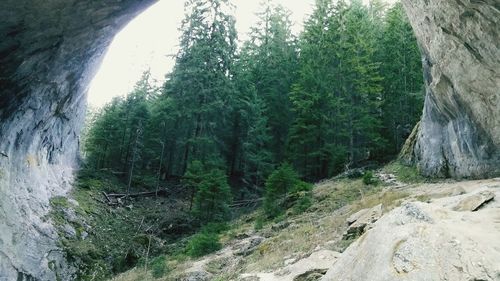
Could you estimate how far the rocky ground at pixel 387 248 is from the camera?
4461 mm

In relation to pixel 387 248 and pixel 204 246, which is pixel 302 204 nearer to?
pixel 204 246

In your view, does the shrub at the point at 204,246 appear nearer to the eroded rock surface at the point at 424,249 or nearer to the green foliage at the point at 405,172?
the eroded rock surface at the point at 424,249

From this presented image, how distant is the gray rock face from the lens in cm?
1091

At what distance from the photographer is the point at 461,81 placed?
13.1m

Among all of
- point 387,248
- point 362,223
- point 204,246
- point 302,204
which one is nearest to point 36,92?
point 204,246

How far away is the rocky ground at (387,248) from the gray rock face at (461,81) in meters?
2.98

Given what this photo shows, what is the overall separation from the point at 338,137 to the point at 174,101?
13.4 m

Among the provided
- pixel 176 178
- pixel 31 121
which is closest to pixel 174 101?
pixel 176 178

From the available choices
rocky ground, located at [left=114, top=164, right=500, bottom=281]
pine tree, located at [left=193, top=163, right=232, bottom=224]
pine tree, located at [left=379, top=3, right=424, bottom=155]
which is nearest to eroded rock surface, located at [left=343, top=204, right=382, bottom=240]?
rocky ground, located at [left=114, top=164, right=500, bottom=281]

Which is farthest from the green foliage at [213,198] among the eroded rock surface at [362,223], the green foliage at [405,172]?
the eroded rock surface at [362,223]

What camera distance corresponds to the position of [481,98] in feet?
40.3

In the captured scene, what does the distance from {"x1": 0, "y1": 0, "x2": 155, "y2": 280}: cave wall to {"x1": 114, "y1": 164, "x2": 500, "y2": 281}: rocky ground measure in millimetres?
3863

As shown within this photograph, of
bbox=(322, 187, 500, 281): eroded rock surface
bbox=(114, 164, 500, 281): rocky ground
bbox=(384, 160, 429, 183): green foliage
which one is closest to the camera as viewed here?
bbox=(322, 187, 500, 281): eroded rock surface

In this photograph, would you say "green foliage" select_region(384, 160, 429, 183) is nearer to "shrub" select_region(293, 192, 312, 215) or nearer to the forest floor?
the forest floor
